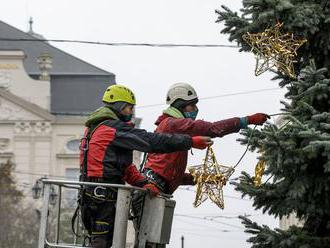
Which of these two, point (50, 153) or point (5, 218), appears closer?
point (5, 218)

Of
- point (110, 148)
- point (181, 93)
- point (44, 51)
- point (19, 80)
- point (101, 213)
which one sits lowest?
point (101, 213)

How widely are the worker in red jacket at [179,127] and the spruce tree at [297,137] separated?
0.78 ft

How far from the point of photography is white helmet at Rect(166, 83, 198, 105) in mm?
8461

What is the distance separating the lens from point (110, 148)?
7.65 metres

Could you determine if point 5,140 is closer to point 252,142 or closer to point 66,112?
point 66,112

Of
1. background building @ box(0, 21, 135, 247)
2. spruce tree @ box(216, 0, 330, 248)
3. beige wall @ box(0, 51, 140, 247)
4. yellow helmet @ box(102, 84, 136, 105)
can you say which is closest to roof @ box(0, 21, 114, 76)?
background building @ box(0, 21, 135, 247)

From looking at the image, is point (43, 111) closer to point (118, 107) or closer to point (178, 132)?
point (178, 132)

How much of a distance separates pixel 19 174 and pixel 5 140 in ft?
6.51

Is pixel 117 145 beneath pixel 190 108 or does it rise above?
beneath

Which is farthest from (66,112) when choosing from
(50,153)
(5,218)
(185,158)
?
(185,158)

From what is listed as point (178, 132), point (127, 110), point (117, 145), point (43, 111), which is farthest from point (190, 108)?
point (43, 111)

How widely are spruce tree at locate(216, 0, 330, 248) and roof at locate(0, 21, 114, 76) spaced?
47.4 m

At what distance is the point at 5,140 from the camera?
5681cm

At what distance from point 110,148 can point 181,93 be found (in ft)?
3.33
